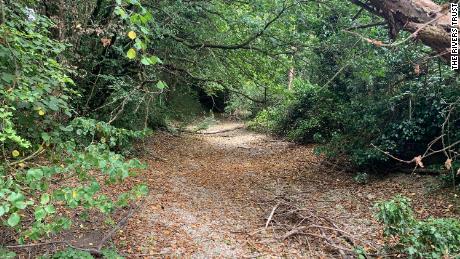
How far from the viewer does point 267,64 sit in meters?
8.70

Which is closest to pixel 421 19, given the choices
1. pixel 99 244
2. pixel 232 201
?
pixel 232 201

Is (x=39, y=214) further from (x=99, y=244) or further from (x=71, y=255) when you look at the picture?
(x=99, y=244)

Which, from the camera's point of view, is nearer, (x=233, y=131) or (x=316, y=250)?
(x=316, y=250)

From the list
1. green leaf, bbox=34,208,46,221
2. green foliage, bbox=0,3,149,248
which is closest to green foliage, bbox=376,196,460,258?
green foliage, bbox=0,3,149,248

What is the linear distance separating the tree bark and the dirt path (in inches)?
101

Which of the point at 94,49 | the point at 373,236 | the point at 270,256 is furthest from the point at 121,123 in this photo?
the point at 373,236

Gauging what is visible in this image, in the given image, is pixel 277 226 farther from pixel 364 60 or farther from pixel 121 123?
pixel 121 123

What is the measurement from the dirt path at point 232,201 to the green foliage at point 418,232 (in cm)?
91

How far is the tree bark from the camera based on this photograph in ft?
11.4

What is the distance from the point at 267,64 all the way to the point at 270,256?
17.9 ft

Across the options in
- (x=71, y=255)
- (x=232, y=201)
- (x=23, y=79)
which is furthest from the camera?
(x=232, y=201)

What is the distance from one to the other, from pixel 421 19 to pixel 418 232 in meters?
2.26

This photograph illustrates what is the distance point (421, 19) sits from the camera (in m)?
3.80

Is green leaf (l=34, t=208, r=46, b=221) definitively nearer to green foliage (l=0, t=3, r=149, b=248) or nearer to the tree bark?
green foliage (l=0, t=3, r=149, b=248)
